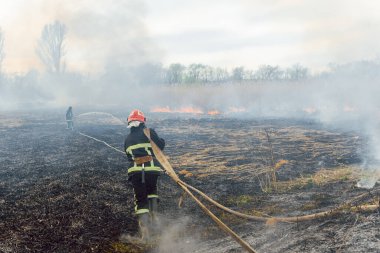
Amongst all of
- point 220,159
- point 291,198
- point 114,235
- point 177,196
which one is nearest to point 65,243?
point 114,235

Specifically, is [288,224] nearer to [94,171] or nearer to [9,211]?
[9,211]

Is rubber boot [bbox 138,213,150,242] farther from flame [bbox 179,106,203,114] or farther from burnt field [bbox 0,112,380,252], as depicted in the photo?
flame [bbox 179,106,203,114]

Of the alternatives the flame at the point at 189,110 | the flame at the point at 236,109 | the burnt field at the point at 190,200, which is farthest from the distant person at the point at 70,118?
the flame at the point at 236,109

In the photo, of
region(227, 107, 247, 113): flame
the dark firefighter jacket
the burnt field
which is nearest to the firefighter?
the dark firefighter jacket

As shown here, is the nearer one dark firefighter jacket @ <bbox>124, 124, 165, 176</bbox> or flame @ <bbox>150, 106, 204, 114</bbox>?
dark firefighter jacket @ <bbox>124, 124, 165, 176</bbox>

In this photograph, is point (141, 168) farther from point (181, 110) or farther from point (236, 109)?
point (181, 110)

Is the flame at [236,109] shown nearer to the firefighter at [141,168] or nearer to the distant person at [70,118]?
the distant person at [70,118]

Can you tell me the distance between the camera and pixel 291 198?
7.35m

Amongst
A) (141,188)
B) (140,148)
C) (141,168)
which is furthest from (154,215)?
(140,148)

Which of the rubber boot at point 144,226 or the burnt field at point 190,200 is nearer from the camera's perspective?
the burnt field at point 190,200

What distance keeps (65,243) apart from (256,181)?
508 cm

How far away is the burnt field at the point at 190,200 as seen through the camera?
17.0 ft

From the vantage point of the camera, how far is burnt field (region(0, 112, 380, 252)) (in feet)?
17.0

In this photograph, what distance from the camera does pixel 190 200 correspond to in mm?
7691
